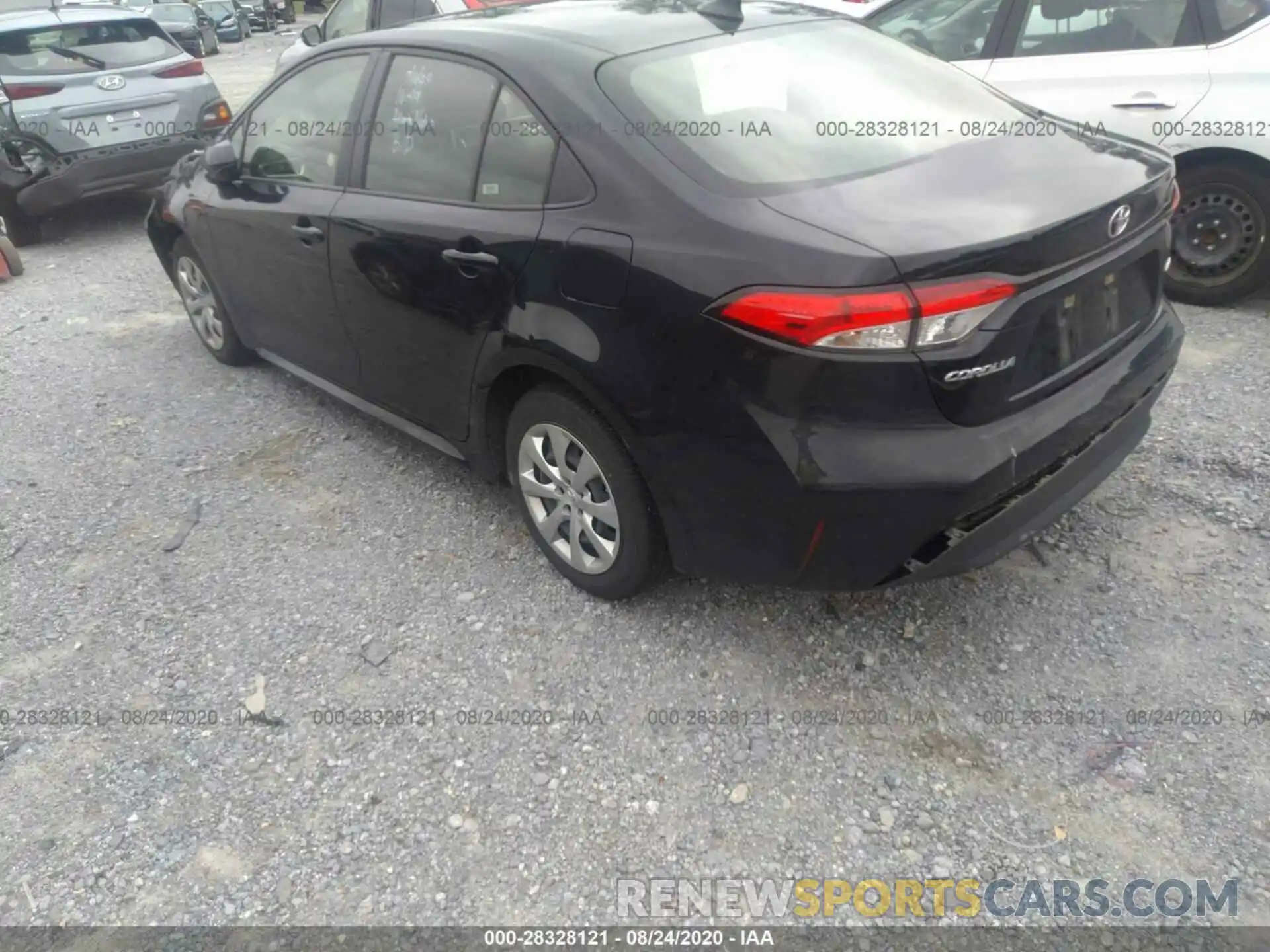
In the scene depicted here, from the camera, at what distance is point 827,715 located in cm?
250

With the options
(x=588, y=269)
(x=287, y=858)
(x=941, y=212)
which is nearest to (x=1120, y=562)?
(x=941, y=212)

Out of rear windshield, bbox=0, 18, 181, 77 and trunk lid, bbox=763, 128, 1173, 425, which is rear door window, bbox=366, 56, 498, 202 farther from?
rear windshield, bbox=0, 18, 181, 77

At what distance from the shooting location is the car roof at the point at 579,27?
2729 mm

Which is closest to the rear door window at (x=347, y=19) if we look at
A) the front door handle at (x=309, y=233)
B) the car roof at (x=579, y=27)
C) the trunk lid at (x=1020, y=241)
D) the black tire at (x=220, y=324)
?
the black tire at (x=220, y=324)

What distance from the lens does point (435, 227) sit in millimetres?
2895

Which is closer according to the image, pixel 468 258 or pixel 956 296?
pixel 956 296

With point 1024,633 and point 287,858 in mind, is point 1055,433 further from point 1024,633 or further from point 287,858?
point 287,858

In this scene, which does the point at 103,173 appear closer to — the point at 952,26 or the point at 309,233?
the point at 309,233

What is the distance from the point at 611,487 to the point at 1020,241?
4.00ft

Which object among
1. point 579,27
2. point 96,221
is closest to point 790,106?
point 579,27

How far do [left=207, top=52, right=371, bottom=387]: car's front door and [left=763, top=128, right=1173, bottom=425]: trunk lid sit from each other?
1970 millimetres

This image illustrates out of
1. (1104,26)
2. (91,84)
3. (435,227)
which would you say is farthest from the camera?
(91,84)

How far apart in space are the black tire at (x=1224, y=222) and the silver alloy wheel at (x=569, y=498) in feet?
10.5

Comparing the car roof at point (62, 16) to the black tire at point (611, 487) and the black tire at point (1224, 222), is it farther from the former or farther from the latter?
the black tire at point (1224, 222)
